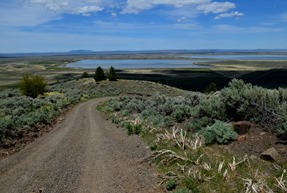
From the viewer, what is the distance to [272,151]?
9867 millimetres

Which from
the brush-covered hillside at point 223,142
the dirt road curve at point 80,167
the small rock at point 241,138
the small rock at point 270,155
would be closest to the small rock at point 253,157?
the brush-covered hillside at point 223,142

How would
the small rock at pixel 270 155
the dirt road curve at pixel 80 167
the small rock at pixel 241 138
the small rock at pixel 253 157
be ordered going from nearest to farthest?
the dirt road curve at pixel 80 167
the small rock at pixel 270 155
the small rock at pixel 253 157
the small rock at pixel 241 138

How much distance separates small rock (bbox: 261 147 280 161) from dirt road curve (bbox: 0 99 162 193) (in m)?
3.23

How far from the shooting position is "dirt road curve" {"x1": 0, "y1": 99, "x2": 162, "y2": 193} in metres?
9.37

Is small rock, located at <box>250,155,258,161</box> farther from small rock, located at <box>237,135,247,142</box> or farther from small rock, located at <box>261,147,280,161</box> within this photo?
small rock, located at <box>237,135,247,142</box>

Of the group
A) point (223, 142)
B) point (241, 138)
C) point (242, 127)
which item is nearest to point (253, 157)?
point (241, 138)

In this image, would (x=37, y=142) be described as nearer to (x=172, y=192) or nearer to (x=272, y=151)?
(x=172, y=192)

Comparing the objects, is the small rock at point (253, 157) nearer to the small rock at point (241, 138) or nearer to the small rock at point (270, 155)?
the small rock at point (270, 155)

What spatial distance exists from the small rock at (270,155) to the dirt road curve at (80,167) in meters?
3.23

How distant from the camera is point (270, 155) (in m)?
9.72

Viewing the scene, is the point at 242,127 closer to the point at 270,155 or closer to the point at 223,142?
the point at 223,142

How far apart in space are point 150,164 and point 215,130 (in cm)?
258

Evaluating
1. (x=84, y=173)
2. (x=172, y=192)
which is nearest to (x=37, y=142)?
(x=84, y=173)

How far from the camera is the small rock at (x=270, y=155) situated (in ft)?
31.7
